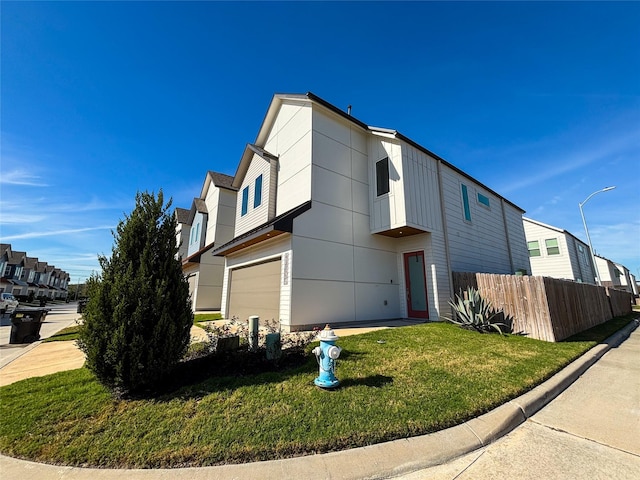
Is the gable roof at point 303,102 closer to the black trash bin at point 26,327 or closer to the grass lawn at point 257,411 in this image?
the grass lawn at point 257,411

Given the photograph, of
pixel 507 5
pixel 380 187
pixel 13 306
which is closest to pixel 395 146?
pixel 380 187

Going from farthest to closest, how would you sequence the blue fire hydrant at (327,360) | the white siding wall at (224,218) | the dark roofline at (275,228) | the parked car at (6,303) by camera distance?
the white siding wall at (224,218)
the parked car at (6,303)
the dark roofline at (275,228)
the blue fire hydrant at (327,360)

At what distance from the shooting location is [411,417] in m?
3.05

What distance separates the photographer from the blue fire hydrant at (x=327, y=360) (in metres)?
3.78

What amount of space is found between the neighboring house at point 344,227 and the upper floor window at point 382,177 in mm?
43

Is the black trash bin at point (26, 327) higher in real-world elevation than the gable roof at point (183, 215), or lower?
lower

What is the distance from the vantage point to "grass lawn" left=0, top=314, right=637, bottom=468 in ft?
8.64

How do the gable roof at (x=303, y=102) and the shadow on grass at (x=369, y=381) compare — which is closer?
the shadow on grass at (x=369, y=381)

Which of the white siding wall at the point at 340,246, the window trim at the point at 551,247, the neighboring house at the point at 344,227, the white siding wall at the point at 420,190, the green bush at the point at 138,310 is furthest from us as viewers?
the window trim at the point at 551,247

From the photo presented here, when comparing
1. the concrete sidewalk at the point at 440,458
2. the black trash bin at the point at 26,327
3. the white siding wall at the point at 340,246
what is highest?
the white siding wall at the point at 340,246

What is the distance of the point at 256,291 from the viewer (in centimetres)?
1113

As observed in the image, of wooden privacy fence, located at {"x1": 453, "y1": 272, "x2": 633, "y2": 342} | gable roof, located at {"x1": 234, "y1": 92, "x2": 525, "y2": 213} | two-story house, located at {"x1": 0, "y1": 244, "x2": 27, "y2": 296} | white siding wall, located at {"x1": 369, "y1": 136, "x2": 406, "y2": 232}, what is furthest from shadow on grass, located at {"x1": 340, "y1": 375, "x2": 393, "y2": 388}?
two-story house, located at {"x1": 0, "y1": 244, "x2": 27, "y2": 296}

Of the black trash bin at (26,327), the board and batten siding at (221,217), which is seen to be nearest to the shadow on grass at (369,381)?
the black trash bin at (26,327)

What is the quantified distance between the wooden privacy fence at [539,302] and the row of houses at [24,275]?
5737cm
